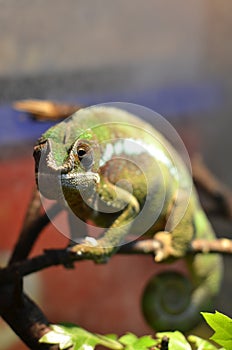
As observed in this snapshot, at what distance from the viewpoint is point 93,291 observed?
1.58 meters

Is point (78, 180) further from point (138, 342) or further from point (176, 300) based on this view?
point (176, 300)

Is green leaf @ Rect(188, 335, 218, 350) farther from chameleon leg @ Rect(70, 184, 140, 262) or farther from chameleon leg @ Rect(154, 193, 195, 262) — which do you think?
chameleon leg @ Rect(154, 193, 195, 262)

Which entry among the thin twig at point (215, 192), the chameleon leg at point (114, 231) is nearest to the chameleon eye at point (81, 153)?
the chameleon leg at point (114, 231)

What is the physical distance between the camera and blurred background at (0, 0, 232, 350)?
1.38 m

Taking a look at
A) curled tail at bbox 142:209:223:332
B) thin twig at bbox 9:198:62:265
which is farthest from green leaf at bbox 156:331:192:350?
curled tail at bbox 142:209:223:332

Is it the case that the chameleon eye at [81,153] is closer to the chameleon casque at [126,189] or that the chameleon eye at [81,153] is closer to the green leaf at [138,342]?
the chameleon casque at [126,189]

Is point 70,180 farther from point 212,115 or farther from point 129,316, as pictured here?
point 212,115

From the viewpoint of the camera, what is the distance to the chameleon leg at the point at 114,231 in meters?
0.83

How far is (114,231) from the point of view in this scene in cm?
85

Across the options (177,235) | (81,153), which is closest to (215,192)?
(177,235)

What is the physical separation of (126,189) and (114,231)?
0.33 ft

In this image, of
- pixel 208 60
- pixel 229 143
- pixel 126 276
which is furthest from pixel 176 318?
pixel 208 60

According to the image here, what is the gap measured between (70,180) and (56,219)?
0.76ft

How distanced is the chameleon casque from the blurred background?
0.60 ft
